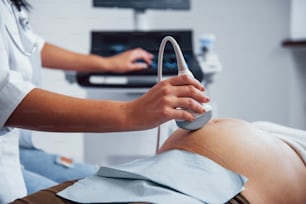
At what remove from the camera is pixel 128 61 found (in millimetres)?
1521

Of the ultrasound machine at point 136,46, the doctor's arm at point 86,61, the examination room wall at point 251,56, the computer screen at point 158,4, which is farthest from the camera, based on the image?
the examination room wall at point 251,56

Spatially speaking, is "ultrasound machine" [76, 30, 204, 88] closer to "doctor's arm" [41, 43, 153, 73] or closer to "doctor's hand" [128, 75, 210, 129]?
"doctor's arm" [41, 43, 153, 73]

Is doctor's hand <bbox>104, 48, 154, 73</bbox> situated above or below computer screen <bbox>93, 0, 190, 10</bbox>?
below

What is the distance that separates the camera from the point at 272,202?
2.39ft

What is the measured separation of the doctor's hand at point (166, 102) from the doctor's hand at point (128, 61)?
0.82 m

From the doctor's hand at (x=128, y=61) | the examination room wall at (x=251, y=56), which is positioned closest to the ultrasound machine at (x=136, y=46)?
the doctor's hand at (x=128, y=61)

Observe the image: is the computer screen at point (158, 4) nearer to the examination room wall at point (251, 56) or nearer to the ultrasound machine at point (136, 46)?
the ultrasound machine at point (136, 46)

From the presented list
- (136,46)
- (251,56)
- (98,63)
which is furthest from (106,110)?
(251,56)

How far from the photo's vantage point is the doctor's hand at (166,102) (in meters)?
0.67

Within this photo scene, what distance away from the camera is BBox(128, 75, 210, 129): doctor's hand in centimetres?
67

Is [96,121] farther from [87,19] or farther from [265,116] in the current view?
[265,116]

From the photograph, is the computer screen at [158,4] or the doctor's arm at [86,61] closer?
the doctor's arm at [86,61]

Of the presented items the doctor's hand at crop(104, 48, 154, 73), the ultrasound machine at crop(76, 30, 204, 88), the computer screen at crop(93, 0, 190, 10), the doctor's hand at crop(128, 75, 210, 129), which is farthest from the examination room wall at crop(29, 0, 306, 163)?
the doctor's hand at crop(128, 75, 210, 129)

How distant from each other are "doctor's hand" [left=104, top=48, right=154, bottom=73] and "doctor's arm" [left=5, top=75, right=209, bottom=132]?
0.79 m
